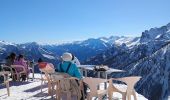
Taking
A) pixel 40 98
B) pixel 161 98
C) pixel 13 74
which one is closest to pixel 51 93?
pixel 40 98

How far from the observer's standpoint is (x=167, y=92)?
19488 cm

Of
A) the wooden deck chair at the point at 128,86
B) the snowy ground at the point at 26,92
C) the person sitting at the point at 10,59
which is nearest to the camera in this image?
the wooden deck chair at the point at 128,86

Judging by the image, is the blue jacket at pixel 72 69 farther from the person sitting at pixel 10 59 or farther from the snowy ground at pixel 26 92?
the person sitting at pixel 10 59

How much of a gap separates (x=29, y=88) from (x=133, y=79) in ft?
27.4

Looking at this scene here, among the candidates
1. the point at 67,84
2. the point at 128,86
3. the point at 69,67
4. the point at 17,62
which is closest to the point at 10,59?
the point at 17,62

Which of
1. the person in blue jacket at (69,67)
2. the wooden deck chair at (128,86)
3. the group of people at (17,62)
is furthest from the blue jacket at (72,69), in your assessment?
the group of people at (17,62)

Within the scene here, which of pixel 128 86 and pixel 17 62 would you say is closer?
pixel 128 86

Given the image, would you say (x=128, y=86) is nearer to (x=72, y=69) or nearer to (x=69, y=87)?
(x=69, y=87)

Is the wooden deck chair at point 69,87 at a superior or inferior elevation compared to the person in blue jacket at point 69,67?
inferior

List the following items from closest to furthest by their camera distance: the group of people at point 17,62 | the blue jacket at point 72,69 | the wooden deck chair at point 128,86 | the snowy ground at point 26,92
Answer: the wooden deck chair at point 128,86 → the blue jacket at point 72,69 → the snowy ground at point 26,92 → the group of people at point 17,62

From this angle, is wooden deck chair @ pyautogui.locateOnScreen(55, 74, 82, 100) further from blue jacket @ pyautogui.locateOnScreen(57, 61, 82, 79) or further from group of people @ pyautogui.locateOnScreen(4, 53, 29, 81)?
group of people @ pyautogui.locateOnScreen(4, 53, 29, 81)

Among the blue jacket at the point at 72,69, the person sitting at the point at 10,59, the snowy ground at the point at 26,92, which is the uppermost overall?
the person sitting at the point at 10,59

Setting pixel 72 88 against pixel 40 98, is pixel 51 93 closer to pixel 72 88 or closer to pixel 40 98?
pixel 40 98

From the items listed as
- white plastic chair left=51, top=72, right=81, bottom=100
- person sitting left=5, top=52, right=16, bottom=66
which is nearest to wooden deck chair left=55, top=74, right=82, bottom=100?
white plastic chair left=51, top=72, right=81, bottom=100
